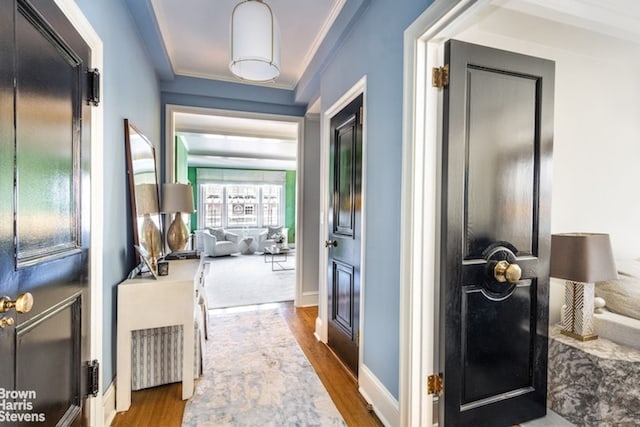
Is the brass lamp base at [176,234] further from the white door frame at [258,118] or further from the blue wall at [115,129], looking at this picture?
the white door frame at [258,118]

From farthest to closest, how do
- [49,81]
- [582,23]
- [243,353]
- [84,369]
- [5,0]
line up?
[243,353]
[582,23]
[84,369]
[49,81]
[5,0]

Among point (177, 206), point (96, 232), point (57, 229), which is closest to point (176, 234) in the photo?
point (177, 206)

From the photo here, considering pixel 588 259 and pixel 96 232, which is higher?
pixel 96 232

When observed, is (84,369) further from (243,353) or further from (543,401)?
(543,401)

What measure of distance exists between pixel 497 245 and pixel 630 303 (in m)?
1.22

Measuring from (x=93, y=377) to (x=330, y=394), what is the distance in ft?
4.43

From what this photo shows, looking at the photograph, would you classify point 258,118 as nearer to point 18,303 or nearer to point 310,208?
point 310,208

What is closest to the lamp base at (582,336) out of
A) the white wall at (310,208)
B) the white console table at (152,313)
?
the white console table at (152,313)

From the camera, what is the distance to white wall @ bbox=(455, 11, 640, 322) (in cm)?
223

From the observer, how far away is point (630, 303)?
6.32 ft

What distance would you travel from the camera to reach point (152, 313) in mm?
1854

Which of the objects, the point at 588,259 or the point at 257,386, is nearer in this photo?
the point at 588,259

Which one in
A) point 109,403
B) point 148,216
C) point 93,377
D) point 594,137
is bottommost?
point 109,403

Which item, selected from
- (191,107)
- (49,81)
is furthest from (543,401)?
(191,107)
